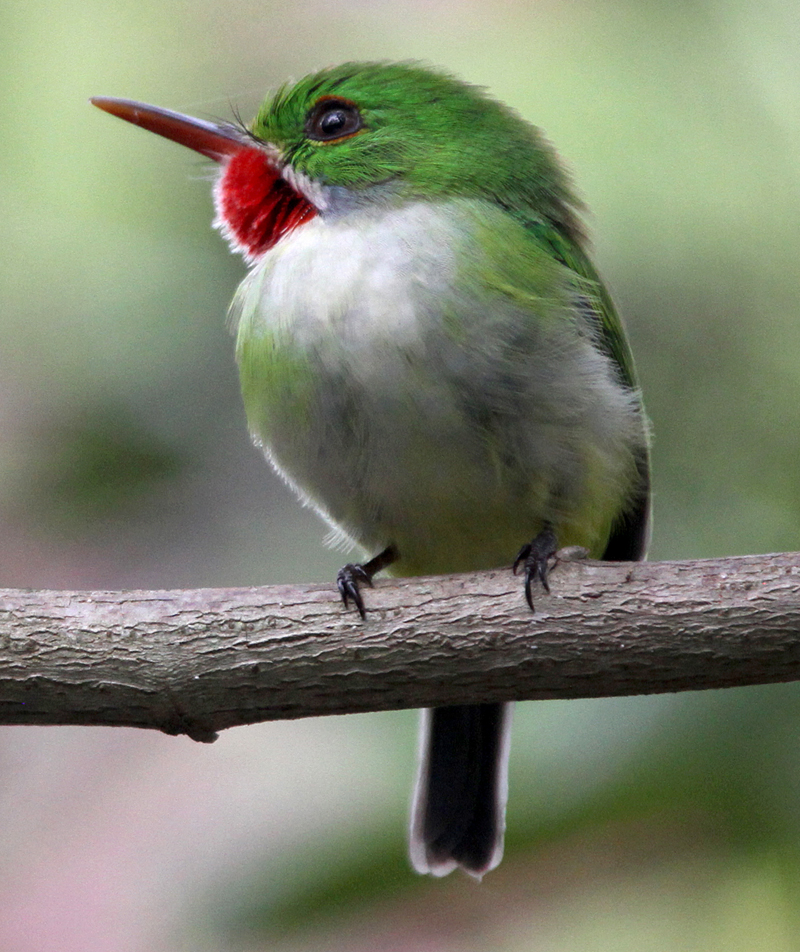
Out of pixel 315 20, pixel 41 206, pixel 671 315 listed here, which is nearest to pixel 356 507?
pixel 671 315

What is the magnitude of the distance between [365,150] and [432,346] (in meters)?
0.68

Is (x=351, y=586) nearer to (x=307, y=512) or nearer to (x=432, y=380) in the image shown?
(x=432, y=380)

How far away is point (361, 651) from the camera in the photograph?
2.69 metres

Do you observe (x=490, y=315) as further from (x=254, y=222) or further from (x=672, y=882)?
(x=672, y=882)

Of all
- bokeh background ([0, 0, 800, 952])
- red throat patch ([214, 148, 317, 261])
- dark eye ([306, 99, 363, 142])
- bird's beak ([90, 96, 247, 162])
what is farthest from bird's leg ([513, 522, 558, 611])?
bird's beak ([90, 96, 247, 162])

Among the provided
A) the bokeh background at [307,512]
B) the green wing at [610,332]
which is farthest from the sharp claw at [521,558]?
the green wing at [610,332]

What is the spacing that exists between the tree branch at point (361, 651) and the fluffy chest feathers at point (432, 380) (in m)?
0.43

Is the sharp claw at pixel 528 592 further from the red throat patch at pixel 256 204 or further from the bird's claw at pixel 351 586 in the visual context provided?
the red throat patch at pixel 256 204

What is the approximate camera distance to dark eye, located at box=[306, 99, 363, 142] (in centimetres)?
337

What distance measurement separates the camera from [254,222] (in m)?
3.37

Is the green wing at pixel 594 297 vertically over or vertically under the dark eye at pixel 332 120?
under

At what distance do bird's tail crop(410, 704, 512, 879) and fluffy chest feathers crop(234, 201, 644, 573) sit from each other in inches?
21.6

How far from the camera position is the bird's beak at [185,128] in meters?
3.45

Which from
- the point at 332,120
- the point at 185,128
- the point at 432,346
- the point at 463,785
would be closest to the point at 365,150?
the point at 332,120
